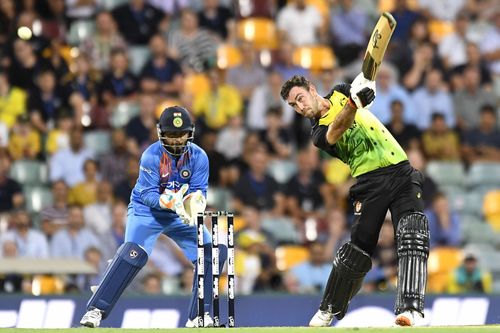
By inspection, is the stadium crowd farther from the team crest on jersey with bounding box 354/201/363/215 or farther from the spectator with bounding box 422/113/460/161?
the team crest on jersey with bounding box 354/201/363/215

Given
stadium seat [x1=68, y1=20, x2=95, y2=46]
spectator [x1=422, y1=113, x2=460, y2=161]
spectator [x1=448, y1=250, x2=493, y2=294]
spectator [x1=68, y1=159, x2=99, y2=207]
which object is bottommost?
spectator [x1=448, y1=250, x2=493, y2=294]

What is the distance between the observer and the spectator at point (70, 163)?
53.8ft

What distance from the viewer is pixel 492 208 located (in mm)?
17781

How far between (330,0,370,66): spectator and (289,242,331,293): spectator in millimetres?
4076

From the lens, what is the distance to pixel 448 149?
18.0 m

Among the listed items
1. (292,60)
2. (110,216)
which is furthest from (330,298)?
(292,60)

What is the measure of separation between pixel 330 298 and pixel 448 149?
7.28 meters

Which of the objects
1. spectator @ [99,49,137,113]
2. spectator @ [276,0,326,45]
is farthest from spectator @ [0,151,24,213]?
spectator @ [276,0,326,45]

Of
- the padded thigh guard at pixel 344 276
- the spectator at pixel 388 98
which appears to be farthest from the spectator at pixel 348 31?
the padded thigh guard at pixel 344 276

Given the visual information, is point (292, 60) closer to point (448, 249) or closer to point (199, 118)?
point (199, 118)

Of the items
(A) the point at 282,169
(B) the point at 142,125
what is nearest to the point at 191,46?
(B) the point at 142,125

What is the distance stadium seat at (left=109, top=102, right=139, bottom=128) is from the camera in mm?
17266

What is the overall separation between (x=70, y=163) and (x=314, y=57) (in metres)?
4.26

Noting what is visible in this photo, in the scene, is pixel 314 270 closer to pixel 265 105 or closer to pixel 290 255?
pixel 290 255
